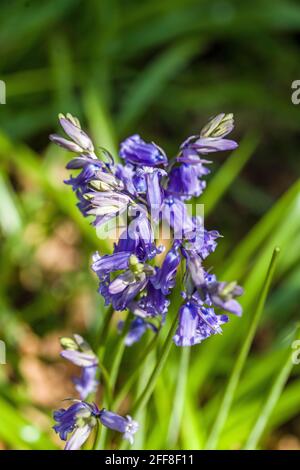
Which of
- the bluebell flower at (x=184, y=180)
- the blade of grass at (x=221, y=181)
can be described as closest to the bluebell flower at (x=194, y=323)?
the bluebell flower at (x=184, y=180)

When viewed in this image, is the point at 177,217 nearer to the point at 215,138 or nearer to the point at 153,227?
the point at 153,227

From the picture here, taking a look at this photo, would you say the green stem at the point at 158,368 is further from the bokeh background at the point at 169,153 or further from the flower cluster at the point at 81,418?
the bokeh background at the point at 169,153

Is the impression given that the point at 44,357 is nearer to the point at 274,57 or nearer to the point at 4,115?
the point at 4,115

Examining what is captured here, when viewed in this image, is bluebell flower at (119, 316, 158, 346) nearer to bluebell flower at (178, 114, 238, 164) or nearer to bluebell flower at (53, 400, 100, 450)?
bluebell flower at (53, 400, 100, 450)

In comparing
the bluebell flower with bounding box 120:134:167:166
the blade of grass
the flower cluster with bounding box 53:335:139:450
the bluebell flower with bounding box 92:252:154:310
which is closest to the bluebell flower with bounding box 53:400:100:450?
the flower cluster with bounding box 53:335:139:450

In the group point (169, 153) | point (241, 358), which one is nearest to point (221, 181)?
point (169, 153)
